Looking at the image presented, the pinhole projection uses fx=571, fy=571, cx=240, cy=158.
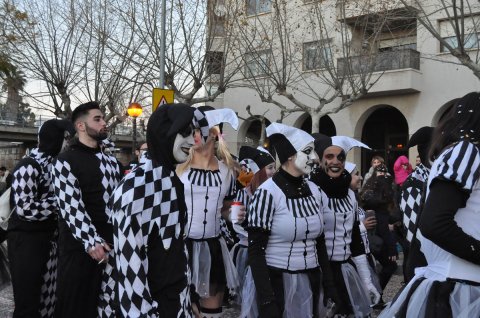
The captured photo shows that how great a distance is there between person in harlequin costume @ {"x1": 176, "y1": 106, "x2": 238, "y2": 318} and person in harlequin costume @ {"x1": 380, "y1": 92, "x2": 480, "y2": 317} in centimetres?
230

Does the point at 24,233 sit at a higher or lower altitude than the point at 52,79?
lower

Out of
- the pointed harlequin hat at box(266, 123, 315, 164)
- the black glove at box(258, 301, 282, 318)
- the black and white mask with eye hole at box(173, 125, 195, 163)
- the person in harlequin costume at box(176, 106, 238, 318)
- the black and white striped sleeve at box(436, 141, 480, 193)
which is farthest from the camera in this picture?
the person in harlequin costume at box(176, 106, 238, 318)

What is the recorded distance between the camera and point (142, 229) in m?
3.04

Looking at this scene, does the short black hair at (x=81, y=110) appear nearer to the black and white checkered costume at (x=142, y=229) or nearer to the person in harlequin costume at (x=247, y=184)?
the person in harlequin costume at (x=247, y=184)

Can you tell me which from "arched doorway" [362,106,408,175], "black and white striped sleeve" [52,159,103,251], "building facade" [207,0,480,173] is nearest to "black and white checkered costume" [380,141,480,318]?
"black and white striped sleeve" [52,159,103,251]

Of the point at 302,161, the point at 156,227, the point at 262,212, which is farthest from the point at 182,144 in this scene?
the point at 302,161

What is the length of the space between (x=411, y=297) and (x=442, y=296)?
6.7 inches

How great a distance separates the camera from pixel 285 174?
4.32m

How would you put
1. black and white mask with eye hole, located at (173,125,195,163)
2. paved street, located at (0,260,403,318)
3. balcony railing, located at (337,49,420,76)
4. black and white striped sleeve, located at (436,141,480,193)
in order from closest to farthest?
black and white striped sleeve, located at (436,141,480,193), black and white mask with eye hole, located at (173,125,195,163), paved street, located at (0,260,403,318), balcony railing, located at (337,49,420,76)

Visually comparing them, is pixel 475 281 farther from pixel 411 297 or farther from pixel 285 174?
pixel 285 174

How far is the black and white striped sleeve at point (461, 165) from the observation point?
8.36ft

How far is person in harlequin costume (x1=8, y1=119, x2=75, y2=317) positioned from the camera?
199 inches

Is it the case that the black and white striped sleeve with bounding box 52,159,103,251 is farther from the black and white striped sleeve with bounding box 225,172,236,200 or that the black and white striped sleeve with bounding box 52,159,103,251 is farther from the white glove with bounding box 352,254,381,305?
the white glove with bounding box 352,254,381,305

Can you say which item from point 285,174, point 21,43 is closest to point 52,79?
point 21,43
